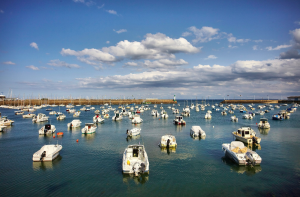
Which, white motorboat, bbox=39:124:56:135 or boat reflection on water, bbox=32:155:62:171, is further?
white motorboat, bbox=39:124:56:135

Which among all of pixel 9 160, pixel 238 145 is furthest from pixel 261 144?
pixel 9 160

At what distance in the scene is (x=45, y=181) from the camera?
21703 mm

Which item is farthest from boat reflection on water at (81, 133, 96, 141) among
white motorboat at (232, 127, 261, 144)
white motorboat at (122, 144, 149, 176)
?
white motorboat at (232, 127, 261, 144)

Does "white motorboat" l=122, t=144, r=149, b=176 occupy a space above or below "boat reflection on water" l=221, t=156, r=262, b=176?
above

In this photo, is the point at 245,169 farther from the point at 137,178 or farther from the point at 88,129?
the point at 88,129

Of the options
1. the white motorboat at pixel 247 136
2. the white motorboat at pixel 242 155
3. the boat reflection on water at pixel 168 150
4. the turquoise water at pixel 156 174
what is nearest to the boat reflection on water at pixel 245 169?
the turquoise water at pixel 156 174

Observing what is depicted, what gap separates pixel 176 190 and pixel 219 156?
44.9 ft

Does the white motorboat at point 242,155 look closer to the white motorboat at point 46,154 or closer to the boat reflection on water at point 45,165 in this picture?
the boat reflection on water at point 45,165

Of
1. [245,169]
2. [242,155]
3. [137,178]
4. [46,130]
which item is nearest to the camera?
[137,178]

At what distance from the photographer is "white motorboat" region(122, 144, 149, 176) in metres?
22.2

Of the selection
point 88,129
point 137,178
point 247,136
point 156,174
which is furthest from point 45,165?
point 247,136

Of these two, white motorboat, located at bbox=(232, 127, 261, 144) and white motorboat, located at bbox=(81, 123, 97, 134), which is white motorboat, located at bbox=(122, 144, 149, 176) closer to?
white motorboat, located at bbox=(232, 127, 261, 144)

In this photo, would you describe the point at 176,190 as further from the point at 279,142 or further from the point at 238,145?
the point at 279,142

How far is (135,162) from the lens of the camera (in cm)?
2330
